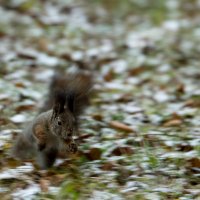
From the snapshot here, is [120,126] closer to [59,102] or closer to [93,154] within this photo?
[93,154]

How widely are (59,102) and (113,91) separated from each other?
7.43 feet

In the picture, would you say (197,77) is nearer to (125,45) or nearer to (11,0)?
(125,45)

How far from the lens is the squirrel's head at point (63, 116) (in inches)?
132

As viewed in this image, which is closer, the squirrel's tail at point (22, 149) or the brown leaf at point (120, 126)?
the squirrel's tail at point (22, 149)

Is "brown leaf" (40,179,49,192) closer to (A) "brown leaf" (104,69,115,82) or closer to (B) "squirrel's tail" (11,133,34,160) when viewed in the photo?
(B) "squirrel's tail" (11,133,34,160)

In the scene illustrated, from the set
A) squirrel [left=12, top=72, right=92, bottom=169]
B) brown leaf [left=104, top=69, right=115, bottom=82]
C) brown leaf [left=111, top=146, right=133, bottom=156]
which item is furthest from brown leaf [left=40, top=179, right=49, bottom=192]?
brown leaf [left=104, top=69, right=115, bottom=82]

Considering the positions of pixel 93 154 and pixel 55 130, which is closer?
pixel 55 130

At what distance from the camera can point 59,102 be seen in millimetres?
3352

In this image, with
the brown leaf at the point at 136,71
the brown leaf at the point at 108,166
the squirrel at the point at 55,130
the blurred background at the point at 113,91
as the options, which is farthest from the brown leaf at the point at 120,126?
the brown leaf at the point at 136,71

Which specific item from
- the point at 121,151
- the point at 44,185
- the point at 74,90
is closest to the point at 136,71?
the point at 121,151

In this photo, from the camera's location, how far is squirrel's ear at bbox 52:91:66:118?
3347 millimetres

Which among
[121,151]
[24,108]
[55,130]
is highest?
[24,108]

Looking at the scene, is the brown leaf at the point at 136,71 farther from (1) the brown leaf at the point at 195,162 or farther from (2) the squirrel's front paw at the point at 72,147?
(2) the squirrel's front paw at the point at 72,147

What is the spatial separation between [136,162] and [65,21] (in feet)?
13.7
